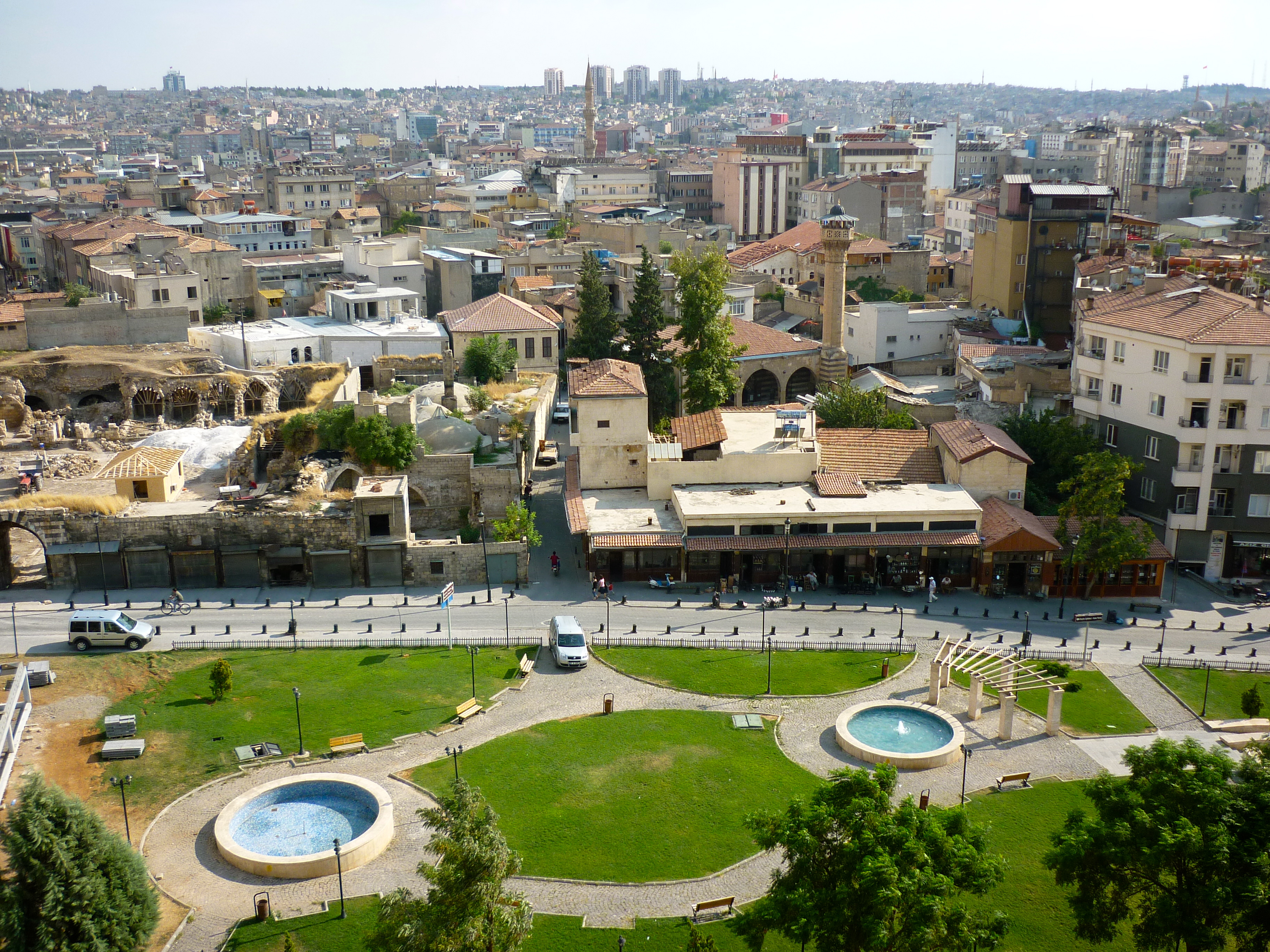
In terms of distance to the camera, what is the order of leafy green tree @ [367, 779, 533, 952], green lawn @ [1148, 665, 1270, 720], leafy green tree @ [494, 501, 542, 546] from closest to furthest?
leafy green tree @ [367, 779, 533, 952]
green lawn @ [1148, 665, 1270, 720]
leafy green tree @ [494, 501, 542, 546]

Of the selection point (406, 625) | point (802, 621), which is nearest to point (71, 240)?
point (406, 625)

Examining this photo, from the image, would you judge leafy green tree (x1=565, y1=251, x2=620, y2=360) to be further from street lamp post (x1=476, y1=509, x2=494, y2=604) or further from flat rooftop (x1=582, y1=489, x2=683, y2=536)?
street lamp post (x1=476, y1=509, x2=494, y2=604)

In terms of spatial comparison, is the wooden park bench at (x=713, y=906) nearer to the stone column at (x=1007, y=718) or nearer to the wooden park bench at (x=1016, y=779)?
the wooden park bench at (x=1016, y=779)

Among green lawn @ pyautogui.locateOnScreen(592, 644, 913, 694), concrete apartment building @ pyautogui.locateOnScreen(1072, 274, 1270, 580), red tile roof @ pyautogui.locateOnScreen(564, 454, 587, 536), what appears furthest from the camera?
concrete apartment building @ pyautogui.locateOnScreen(1072, 274, 1270, 580)

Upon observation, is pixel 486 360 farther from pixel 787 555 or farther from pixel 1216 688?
pixel 1216 688

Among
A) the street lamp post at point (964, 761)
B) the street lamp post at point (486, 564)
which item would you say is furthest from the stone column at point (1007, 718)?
the street lamp post at point (486, 564)

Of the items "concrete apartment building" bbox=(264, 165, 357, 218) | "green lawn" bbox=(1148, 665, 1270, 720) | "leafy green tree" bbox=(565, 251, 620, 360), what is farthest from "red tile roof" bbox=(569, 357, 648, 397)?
"concrete apartment building" bbox=(264, 165, 357, 218)

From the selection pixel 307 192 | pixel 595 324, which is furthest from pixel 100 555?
pixel 307 192
